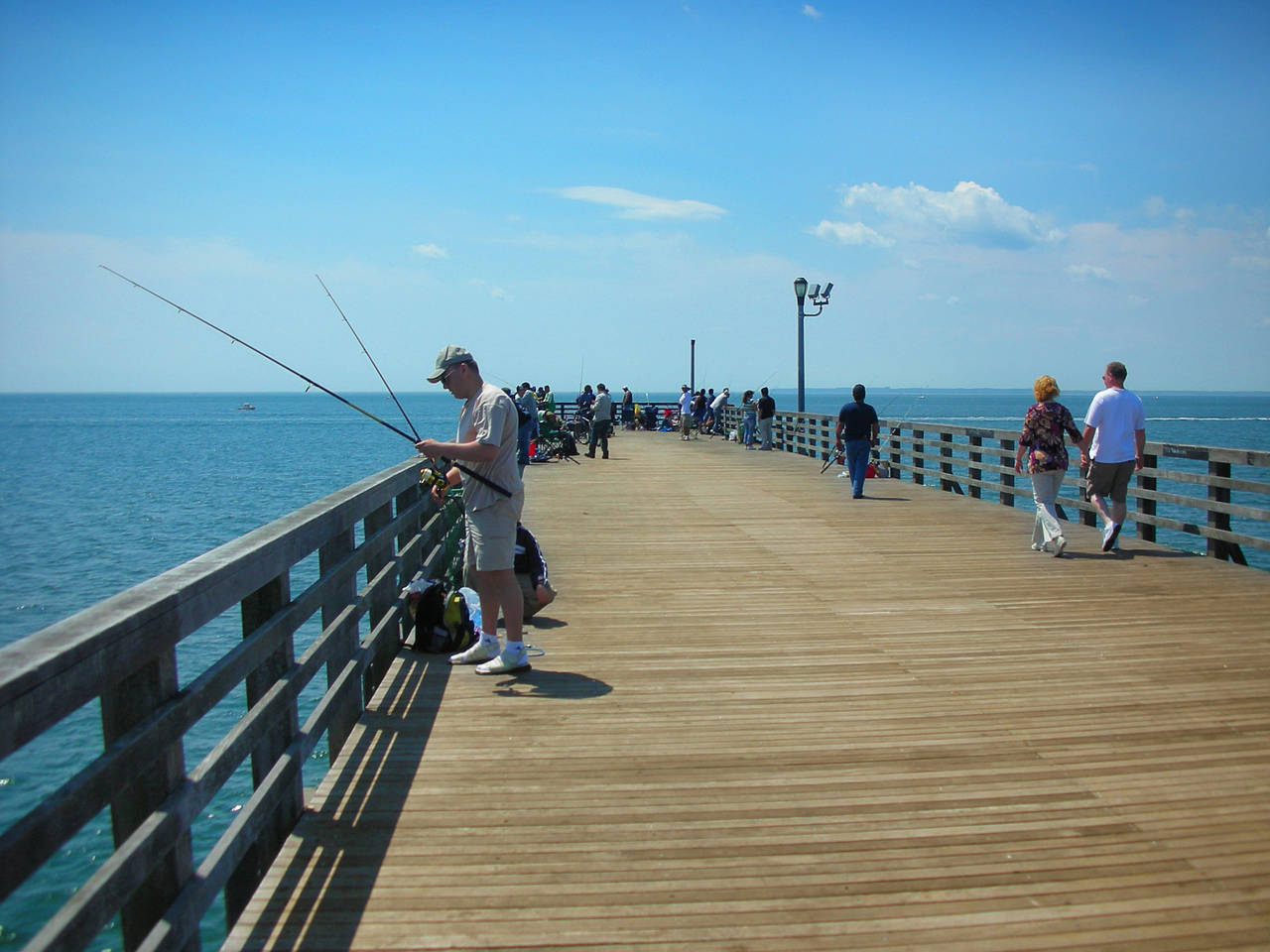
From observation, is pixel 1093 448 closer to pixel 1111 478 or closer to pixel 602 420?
pixel 1111 478

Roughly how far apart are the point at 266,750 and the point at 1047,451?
8341mm

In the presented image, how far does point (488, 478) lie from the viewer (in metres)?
5.58

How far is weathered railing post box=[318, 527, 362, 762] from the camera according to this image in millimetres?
4691

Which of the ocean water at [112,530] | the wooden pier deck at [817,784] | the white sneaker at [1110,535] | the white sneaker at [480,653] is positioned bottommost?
the ocean water at [112,530]

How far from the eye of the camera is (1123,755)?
459cm

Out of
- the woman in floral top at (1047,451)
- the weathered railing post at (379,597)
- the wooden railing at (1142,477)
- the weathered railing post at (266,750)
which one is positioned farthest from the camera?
the woman in floral top at (1047,451)

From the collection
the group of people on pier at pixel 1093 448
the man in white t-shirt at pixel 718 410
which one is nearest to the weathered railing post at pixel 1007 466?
the group of people on pier at pixel 1093 448

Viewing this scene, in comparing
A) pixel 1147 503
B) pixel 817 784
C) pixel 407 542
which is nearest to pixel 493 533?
pixel 407 542

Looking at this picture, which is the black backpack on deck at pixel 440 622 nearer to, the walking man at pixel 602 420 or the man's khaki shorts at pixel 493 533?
the man's khaki shorts at pixel 493 533

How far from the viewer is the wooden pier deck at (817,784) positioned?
10.5 ft

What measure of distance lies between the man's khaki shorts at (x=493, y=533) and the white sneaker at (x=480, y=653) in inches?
25.3

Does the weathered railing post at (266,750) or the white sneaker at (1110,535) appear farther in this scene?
the white sneaker at (1110,535)

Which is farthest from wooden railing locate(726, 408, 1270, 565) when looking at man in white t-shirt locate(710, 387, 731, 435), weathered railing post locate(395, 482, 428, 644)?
man in white t-shirt locate(710, 387, 731, 435)

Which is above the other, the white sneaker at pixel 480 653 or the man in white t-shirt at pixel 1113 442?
the man in white t-shirt at pixel 1113 442
